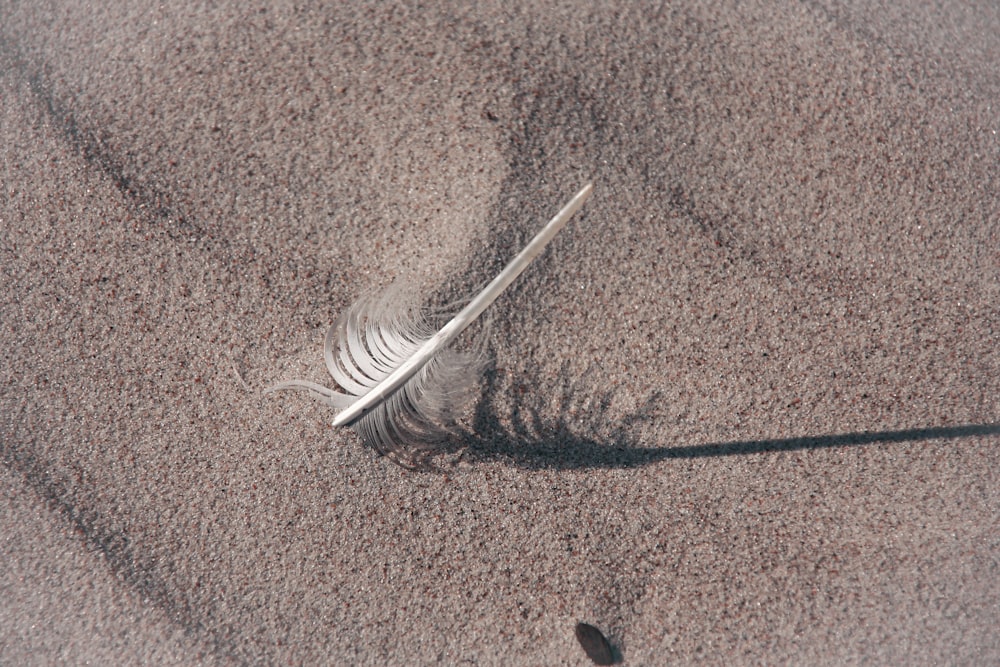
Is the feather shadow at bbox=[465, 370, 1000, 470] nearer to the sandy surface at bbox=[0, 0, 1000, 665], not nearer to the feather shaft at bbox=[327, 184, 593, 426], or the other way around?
the sandy surface at bbox=[0, 0, 1000, 665]

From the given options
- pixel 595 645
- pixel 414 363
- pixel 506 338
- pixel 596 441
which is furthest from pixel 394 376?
pixel 595 645

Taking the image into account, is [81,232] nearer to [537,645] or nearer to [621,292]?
[621,292]

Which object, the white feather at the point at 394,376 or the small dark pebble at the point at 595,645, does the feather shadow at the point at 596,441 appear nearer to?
the white feather at the point at 394,376

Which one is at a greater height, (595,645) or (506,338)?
(506,338)

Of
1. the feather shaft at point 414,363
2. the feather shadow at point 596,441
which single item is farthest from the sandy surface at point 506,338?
the feather shaft at point 414,363

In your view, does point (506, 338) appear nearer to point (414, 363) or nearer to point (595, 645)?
point (414, 363)

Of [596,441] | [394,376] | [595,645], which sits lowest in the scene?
[595,645]

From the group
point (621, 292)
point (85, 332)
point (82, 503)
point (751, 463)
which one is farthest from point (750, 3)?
point (82, 503)

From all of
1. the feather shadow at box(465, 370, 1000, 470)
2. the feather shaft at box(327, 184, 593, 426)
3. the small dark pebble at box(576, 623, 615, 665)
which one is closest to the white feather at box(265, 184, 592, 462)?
the feather shaft at box(327, 184, 593, 426)
